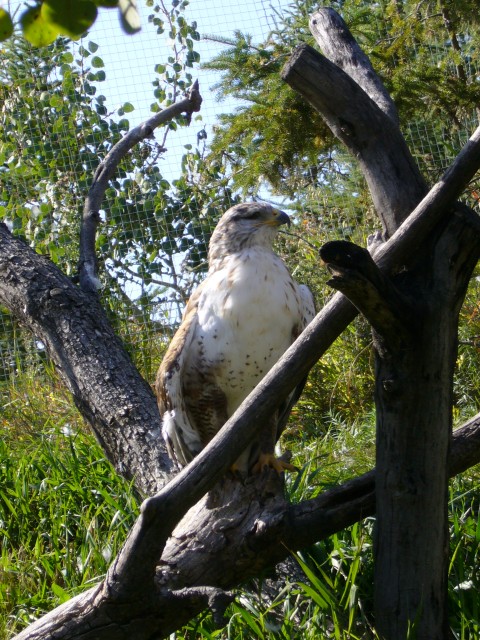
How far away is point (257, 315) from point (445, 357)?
971 mm

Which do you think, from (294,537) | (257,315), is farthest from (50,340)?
(294,537)

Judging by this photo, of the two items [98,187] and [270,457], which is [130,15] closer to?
[270,457]

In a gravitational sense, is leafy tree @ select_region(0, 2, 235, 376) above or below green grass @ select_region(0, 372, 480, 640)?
above

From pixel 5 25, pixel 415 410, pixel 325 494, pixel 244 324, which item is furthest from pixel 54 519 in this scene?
pixel 5 25

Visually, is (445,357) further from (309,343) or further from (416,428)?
(309,343)

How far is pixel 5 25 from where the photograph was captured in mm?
1073

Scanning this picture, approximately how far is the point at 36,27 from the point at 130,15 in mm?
117

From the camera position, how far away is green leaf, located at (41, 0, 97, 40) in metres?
1.03

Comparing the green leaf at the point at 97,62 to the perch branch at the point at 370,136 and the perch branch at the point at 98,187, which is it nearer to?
the perch branch at the point at 98,187

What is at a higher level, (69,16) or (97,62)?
(97,62)

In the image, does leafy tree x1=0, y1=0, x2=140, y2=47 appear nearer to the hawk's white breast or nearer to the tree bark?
the tree bark

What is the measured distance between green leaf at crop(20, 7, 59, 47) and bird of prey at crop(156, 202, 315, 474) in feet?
7.33

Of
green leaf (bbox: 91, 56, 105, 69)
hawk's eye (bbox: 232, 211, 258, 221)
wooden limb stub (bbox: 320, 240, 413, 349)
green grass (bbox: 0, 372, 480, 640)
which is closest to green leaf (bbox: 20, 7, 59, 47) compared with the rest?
wooden limb stub (bbox: 320, 240, 413, 349)

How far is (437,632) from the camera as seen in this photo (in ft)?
8.11
